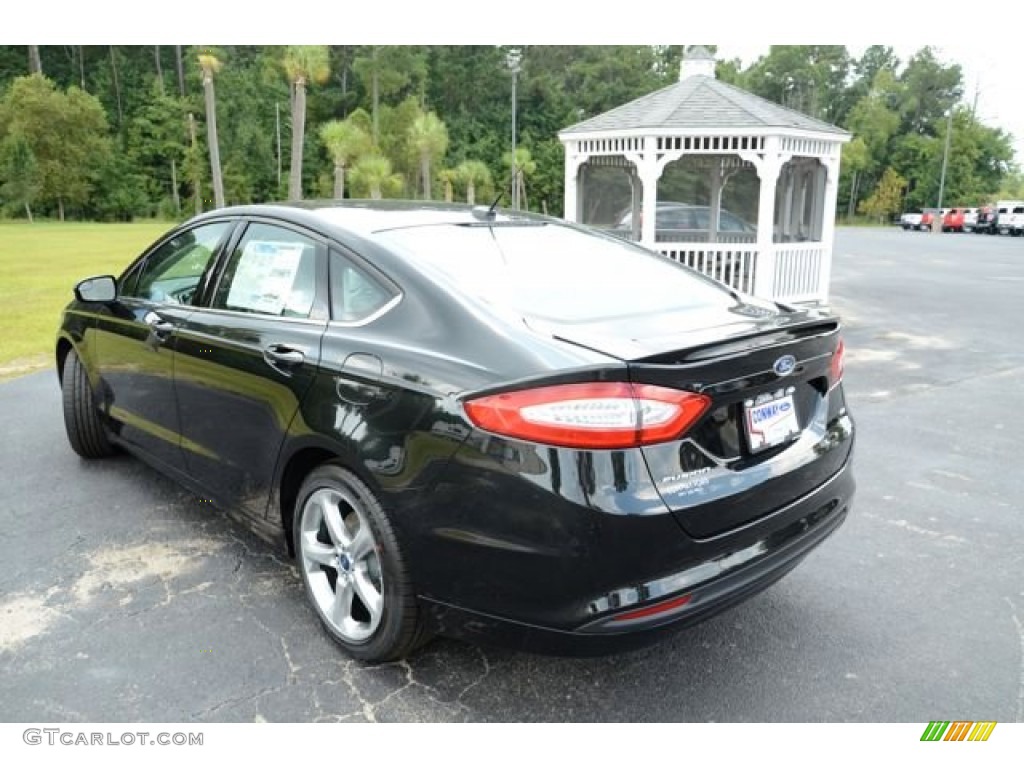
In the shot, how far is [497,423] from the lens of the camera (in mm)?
2287

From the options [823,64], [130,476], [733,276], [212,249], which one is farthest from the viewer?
[823,64]

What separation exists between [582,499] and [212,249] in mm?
2373

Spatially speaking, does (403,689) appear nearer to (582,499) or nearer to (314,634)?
(314,634)

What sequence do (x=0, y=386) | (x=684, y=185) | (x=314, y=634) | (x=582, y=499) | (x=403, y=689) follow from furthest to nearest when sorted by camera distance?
(x=684, y=185) < (x=0, y=386) < (x=314, y=634) < (x=403, y=689) < (x=582, y=499)

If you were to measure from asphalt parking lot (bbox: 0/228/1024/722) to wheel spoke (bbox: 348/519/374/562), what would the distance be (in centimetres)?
40

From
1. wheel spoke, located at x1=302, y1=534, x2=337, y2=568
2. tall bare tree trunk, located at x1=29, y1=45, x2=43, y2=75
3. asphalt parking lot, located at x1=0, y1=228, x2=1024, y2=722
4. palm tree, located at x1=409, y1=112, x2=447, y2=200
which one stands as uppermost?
tall bare tree trunk, located at x1=29, y1=45, x2=43, y2=75

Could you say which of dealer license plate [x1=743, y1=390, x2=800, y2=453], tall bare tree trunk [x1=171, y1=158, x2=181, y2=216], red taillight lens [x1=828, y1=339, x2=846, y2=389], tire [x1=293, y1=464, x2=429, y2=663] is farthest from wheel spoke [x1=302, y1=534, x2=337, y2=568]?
tall bare tree trunk [x1=171, y1=158, x2=181, y2=216]

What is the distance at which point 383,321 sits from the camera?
273 cm

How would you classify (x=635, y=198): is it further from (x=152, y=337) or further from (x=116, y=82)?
(x=116, y=82)

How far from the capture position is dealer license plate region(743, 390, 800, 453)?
2.50 m

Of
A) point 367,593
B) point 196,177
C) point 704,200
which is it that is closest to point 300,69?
point 704,200

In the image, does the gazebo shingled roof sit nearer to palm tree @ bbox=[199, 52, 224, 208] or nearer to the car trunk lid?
the car trunk lid

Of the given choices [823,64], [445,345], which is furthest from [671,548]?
[823,64]

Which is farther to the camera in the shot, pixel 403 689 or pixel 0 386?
pixel 0 386
